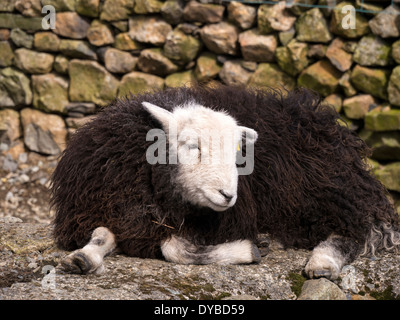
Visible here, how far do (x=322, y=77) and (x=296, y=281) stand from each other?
172 inches

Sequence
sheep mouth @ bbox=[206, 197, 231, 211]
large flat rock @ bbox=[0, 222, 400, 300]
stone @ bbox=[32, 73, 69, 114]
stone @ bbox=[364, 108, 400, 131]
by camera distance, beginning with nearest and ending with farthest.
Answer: large flat rock @ bbox=[0, 222, 400, 300]
sheep mouth @ bbox=[206, 197, 231, 211]
stone @ bbox=[364, 108, 400, 131]
stone @ bbox=[32, 73, 69, 114]

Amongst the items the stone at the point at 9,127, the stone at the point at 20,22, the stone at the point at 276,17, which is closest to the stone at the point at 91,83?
the stone at the point at 20,22

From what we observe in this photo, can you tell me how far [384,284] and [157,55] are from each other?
559 cm

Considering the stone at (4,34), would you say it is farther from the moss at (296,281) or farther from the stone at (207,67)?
the moss at (296,281)

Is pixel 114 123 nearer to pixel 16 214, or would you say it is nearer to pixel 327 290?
pixel 327 290

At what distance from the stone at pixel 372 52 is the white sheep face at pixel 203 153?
409cm

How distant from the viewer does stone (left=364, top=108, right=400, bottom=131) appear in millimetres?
7612

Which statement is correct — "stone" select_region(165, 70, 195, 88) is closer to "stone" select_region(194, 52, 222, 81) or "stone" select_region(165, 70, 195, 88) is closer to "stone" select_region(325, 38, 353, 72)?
"stone" select_region(194, 52, 222, 81)

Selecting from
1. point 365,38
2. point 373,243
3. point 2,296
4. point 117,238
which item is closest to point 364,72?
point 365,38

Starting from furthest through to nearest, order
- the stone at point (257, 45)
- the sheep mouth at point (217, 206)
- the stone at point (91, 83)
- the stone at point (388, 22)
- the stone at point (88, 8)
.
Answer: the stone at point (91, 83), the stone at point (88, 8), the stone at point (257, 45), the stone at point (388, 22), the sheep mouth at point (217, 206)

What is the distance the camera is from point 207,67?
868cm

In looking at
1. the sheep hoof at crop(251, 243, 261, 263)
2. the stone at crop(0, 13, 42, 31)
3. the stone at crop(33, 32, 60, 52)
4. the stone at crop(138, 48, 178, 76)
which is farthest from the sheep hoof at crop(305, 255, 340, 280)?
the stone at crop(0, 13, 42, 31)

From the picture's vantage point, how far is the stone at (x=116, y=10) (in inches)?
349

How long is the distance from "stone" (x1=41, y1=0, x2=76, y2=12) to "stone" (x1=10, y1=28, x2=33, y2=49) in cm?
64
